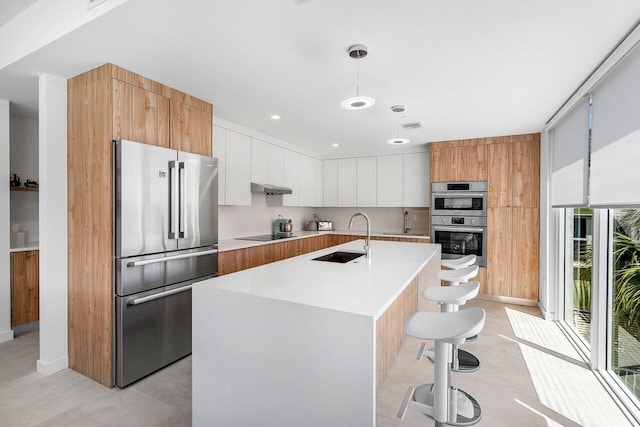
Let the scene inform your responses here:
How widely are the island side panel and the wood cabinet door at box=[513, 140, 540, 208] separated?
13.3 feet

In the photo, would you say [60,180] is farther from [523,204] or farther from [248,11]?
[523,204]

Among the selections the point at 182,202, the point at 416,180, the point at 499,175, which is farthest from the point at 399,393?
the point at 416,180

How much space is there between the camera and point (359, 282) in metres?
1.78

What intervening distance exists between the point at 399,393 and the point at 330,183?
4189 millimetres

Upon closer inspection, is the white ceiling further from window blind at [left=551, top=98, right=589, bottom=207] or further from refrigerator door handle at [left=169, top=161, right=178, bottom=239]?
refrigerator door handle at [left=169, top=161, right=178, bottom=239]

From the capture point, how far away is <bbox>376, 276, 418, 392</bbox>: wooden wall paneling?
2.26 meters

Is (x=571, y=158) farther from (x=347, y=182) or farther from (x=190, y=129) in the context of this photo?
(x=190, y=129)

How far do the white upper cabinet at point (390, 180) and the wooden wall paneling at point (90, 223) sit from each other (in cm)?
414

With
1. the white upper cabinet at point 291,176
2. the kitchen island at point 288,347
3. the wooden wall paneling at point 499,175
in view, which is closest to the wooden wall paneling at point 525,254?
the wooden wall paneling at point 499,175

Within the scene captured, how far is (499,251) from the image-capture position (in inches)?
173

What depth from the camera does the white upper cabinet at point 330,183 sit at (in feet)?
19.4

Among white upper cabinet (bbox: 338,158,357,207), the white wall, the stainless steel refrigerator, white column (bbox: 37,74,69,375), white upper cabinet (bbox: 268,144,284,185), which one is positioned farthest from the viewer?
white upper cabinet (bbox: 338,158,357,207)

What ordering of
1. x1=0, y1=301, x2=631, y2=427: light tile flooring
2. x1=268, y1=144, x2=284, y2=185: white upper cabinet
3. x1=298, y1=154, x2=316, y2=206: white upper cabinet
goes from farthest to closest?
1. x1=298, y1=154, x2=316, y2=206: white upper cabinet
2. x1=268, y1=144, x2=284, y2=185: white upper cabinet
3. x1=0, y1=301, x2=631, y2=427: light tile flooring

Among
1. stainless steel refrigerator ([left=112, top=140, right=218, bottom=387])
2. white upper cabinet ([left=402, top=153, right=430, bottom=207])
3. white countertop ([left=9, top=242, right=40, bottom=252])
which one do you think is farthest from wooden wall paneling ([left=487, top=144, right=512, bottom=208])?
white countertop ([left=9, top=242, right=40, bottom=252])
